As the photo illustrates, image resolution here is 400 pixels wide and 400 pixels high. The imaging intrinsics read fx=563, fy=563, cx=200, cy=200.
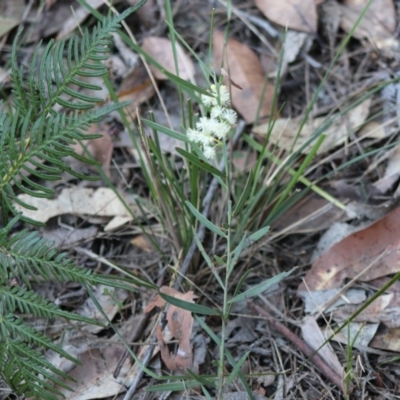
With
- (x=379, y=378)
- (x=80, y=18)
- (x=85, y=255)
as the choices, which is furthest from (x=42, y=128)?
(x=80, y=18)

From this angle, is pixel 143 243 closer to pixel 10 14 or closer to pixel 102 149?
pixel 102 149

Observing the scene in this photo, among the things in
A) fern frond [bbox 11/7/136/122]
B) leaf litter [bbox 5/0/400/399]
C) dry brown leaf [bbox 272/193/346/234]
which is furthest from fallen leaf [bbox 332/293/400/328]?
fern frond [bbox 11/7/136/122]

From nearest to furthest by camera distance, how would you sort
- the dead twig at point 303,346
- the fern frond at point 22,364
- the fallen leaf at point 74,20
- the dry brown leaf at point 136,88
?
the fern frond at point 22,364 → the dead twig at point 303,346 → the dry brown leaf at point 136,88 → the fallen leaf at point 74,20

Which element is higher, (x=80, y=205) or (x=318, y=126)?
(x=318, y=126)

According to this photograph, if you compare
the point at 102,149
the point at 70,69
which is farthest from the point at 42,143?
the point at 102,149

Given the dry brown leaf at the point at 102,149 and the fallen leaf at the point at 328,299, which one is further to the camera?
Answer: the dry brown leaf at the point at 102,149

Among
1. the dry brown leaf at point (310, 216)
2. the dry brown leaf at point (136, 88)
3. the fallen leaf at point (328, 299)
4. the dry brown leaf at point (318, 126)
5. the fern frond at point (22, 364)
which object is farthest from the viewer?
the dry brown leaf at point (136, 88)

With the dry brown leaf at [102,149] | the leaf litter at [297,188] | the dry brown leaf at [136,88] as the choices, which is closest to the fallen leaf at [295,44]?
the leaf litter at [297,188]

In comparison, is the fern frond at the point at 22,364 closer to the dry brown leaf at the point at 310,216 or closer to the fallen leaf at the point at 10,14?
the dry brown leaf at the point at 310,216
